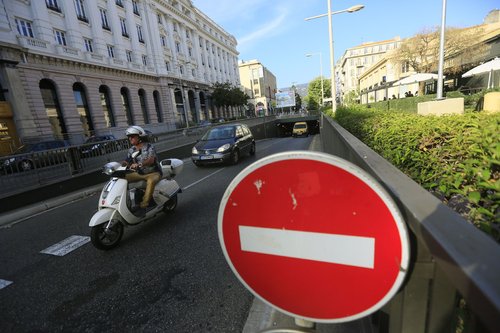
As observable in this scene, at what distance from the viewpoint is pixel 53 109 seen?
80.8 feet

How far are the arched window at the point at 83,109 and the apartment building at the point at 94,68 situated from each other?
10cm

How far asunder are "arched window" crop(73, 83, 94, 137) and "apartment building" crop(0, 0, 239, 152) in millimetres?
103

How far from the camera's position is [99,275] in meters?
3.48

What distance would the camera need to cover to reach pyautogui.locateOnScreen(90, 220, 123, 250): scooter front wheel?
400cm

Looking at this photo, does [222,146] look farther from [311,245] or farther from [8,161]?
[311,245]

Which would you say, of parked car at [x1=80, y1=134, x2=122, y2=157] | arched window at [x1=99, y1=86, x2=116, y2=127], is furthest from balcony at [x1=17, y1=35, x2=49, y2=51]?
parked car at [x1=80, y1=134, x2=122, y2=157]

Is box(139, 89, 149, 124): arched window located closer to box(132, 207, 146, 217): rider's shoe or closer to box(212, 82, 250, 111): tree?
box(212, 82, 250, 111): tree

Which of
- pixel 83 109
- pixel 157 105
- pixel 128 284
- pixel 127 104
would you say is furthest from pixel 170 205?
pixel 157 105

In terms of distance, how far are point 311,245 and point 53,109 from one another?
100ft

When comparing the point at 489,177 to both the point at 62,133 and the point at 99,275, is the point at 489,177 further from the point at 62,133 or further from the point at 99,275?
the point at 62,133

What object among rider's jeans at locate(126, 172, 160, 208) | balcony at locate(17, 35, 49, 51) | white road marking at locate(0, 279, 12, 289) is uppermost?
balcony at locate(17, 35, 49, 51)

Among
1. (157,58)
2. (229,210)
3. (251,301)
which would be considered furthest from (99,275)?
(157,58)

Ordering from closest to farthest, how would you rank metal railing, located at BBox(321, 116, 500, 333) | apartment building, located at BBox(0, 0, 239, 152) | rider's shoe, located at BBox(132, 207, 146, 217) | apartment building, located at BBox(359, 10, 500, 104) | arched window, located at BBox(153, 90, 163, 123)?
1. metal railing, located at BBox(321, 116, 500, 333)
2. rider's shoe, located at BBox(132, 207, 146, 217)
3. apartment building, located at BBox(0, 0, 239, 152)
4. apartment building, located at BBox(359, 10, 500, 104)
5. arched window, located at BBox(153, 90, 163, 123)

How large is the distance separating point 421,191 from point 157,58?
4328 centimetres
